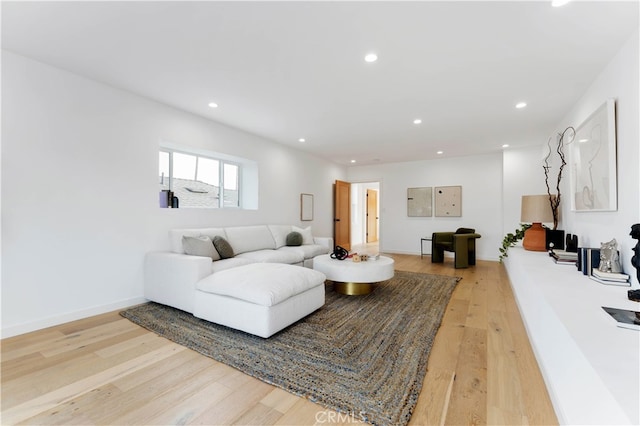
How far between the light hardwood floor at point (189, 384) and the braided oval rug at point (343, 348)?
81mm

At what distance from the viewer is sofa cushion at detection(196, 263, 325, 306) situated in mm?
2309

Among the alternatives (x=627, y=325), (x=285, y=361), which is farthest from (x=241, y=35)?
(x=627, y=325)

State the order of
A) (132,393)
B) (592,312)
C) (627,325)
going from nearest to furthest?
(627,325)
(592,312)
(132,393)

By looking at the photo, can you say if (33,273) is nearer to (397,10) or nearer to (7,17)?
(7,17)

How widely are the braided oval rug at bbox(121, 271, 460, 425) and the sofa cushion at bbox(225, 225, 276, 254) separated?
1254mm

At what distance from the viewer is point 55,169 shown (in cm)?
264

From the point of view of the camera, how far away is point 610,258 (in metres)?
2.14

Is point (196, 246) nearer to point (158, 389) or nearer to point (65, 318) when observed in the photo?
point (65, 318)

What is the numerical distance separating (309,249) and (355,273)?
5.04ft

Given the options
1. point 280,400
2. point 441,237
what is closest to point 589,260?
point 280,400

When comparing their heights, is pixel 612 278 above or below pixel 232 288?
above

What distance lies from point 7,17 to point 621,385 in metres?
3.92

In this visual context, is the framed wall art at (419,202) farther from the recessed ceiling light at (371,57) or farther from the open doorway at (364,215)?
the recessed ceiling light at (371,57)

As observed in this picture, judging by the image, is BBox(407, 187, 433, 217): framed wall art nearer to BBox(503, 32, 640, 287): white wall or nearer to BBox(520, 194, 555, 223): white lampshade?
BBox(520, 194, 555, 223): white lampshade
